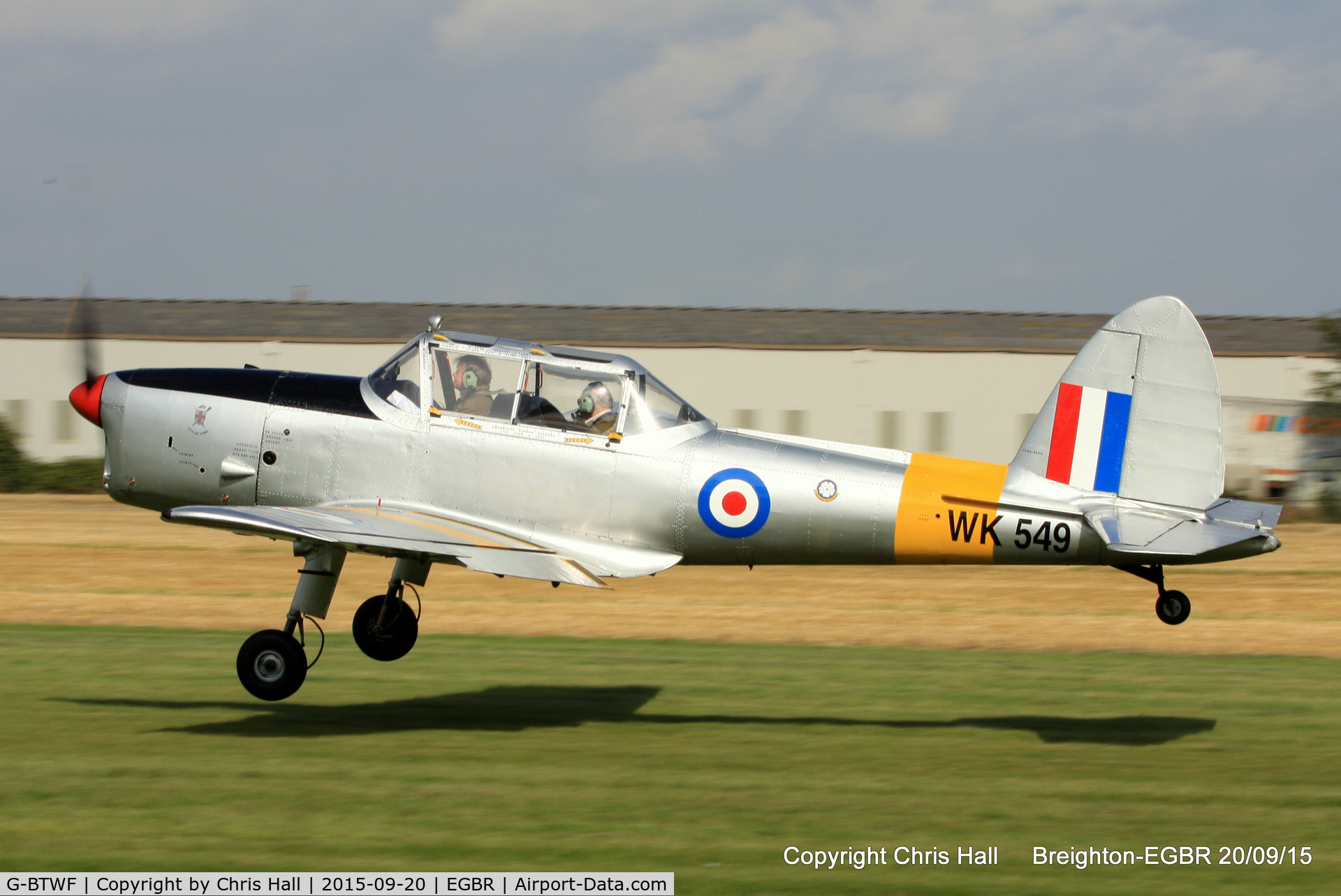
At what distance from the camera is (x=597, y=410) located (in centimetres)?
926

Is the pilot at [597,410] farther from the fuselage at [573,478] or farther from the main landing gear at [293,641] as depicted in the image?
the main landing gear at [293,641]

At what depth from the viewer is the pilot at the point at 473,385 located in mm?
9336

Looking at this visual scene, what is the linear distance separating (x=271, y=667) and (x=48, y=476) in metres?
26.0

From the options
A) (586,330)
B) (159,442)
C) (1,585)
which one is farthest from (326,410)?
(586,330)

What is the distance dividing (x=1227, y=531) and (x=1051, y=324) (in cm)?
3541

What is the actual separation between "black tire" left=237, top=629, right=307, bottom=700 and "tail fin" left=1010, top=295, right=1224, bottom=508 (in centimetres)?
536

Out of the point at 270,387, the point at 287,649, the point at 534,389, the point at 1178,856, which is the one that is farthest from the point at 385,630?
the point at 1178,856

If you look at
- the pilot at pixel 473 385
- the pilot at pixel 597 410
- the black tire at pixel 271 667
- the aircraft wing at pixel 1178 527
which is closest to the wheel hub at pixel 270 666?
the black tire at pixel 271 667

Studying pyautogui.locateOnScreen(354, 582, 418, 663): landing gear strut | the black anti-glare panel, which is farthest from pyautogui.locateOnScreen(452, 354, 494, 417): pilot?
pyautogui.locateOnScreen(354, 582, 418, 663): landing gear strut

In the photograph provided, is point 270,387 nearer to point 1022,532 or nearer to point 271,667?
point 271,667

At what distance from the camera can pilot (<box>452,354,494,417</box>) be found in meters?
9.34

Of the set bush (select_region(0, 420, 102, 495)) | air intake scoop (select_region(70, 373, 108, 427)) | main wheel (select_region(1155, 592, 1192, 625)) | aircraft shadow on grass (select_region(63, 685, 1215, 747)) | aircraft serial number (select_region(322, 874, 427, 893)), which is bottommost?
bush (select_region(0, 420, 102, 495))

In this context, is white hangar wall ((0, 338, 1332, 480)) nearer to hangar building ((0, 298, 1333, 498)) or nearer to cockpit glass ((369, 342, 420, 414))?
hangar building ((0, 298, 1333, 498))

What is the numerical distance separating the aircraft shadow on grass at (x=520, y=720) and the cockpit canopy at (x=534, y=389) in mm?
2317
